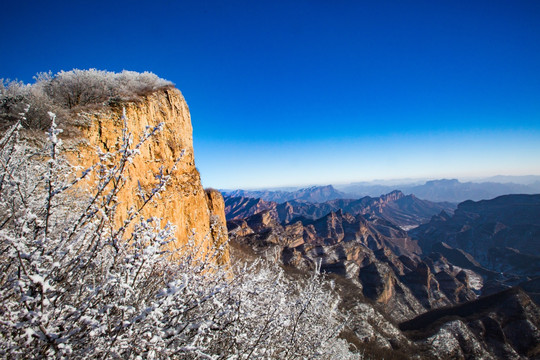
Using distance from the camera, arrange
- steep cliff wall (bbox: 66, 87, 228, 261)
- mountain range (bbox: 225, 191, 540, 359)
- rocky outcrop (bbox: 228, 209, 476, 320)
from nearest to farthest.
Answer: steep cliff wall (bbox: 66, 87, 228, 261) < mountain range (bbox: 225, 191, 540, 359) < rocky outcrop (bbox: 228, 209, 476, 320)

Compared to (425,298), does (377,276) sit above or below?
above

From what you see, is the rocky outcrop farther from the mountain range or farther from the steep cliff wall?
the steep cliff wall

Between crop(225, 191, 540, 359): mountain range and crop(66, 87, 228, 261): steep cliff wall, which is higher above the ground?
crop(66, 87, 228, 261): steep cliff wall

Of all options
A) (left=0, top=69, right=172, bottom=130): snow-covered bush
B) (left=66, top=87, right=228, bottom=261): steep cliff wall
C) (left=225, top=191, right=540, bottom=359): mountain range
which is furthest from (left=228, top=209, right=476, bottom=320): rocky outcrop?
(left=0, top=69, right=172, bottom=130): snow-covered bush

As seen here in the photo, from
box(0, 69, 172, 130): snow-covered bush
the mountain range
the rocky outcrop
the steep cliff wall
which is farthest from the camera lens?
the rocky outcrop

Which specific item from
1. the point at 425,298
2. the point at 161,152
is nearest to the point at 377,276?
the point at 425,298

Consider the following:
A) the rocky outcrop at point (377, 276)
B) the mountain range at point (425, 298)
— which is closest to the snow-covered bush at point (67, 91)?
the mountain range at point (425, 298)

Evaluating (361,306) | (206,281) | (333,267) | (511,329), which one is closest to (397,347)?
(361,306)

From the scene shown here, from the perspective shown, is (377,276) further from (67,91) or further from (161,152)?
(67,91)
